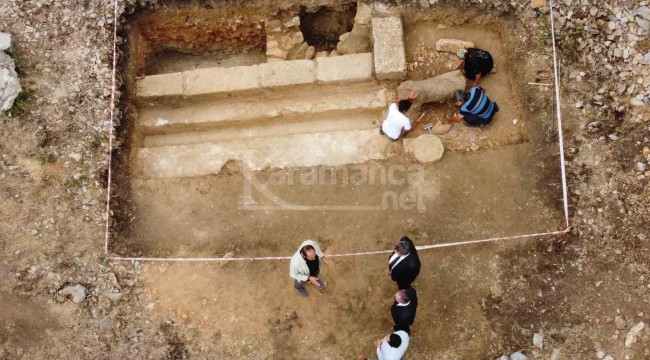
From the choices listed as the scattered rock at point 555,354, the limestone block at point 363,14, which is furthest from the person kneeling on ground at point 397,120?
the scattered rock at point 555,354

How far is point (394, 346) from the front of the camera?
499 cm

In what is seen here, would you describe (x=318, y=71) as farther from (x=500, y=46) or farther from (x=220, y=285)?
(x=220, y=285)

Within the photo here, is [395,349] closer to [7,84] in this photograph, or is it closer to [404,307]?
[404,307]

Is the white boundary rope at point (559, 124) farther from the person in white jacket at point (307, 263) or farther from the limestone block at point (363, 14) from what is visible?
the person in white jacket at point (307, 263)

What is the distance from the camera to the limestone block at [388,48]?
261 inches

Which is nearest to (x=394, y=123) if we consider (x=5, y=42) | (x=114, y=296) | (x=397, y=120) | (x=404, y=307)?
(x=397, y=120)

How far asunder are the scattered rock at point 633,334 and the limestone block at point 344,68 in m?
4.07

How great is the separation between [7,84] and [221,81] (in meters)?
2.42

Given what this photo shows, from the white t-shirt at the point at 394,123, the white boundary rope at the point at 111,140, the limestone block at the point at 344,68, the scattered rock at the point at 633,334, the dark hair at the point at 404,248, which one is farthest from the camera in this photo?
the limestone block at the point at 344,68

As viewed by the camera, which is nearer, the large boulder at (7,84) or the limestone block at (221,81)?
the large boulder at (7,84)

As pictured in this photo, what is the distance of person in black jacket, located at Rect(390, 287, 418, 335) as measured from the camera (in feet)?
16.6

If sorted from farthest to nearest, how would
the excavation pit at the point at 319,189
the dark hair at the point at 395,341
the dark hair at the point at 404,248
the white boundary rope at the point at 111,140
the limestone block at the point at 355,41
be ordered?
the limestone block at the point at 355,41 → the white boundary rope at the point at 111,140 → the excavation pit at the point at 319,189 → the dark hair at the point at 404,248 → the dark hair at the point at 395,341

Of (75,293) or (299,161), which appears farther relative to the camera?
(299,161)

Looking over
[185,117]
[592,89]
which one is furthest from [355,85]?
[592,89]
